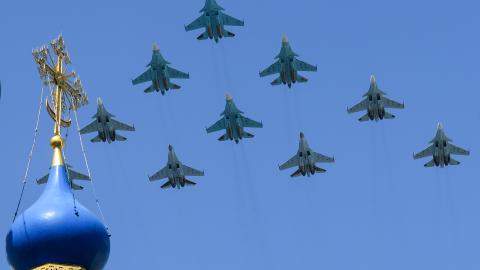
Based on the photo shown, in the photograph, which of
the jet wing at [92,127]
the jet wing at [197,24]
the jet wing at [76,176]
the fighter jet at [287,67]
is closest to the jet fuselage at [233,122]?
the fighter jet at [287,67]

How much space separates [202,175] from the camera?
127 m

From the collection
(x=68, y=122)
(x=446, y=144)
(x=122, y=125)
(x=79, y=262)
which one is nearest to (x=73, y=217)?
(x=79, y=262)

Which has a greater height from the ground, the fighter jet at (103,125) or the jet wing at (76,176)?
the fighter jet at (103,125)

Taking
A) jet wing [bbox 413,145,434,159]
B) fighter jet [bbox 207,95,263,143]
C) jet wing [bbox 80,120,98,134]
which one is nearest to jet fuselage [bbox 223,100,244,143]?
fighter jet [bbox 207,95,263,143]

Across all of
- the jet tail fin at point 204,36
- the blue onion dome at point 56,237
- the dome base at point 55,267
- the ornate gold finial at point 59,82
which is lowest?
the dome base at point 55,267

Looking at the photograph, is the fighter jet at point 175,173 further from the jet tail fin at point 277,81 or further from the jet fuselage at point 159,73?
the jet tail fin at point 277,81

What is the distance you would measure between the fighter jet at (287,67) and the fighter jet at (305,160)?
673 centimetres

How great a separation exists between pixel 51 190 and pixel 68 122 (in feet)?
38.5

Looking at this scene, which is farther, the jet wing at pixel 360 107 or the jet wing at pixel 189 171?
the jet wing at pixel 189 171

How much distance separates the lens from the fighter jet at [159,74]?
12225 centimetres

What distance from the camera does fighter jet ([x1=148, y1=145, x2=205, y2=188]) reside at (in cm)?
12388

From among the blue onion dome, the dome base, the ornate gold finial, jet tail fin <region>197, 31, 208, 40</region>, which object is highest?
jet tail fin <region>197, 31, 208, 40</region>

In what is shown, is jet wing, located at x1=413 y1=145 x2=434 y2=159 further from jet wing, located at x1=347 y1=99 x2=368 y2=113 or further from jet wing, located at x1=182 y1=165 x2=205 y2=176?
jet wing, located at x1=182 y1=165 x2=205 y2=176

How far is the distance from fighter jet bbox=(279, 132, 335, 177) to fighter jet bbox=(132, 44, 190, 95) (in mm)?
13188
